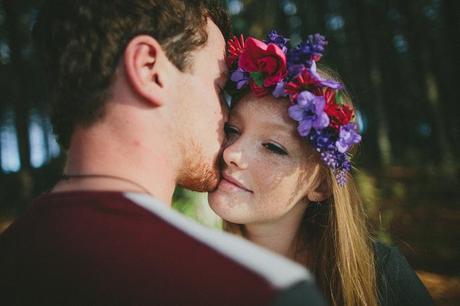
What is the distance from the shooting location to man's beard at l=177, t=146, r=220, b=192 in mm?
2199

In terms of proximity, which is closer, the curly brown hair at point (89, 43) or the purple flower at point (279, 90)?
the curly brown hair at point (89, 43)

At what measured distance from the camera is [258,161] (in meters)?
2.66

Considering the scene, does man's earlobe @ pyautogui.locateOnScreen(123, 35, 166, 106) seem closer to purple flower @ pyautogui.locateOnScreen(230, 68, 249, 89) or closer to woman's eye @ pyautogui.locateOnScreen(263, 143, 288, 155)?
purple flower @ pyautogui.locateOnScreen(230, 68, 249, 89)

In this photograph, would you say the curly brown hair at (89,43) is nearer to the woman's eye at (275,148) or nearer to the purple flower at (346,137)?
the woman's eye at (275,148)

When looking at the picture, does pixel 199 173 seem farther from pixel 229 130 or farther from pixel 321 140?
pixel 321 140

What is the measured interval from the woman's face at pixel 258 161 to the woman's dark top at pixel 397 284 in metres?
1.10

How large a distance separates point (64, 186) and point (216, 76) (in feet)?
4.01

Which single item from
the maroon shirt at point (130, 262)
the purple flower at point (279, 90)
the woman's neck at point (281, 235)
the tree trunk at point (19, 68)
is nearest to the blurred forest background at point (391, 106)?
the tree trunk at point (19, 68)

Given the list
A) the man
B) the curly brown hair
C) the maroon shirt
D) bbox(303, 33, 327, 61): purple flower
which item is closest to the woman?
bbox(303, 33, 327, 61): purple flower

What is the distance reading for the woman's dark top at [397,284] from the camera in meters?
2.92

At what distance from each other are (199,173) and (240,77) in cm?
77

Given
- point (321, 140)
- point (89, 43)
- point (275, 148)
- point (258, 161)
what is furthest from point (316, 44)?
point (89, 43)

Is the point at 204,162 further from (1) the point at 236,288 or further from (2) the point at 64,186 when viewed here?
(1) the point at 236,288

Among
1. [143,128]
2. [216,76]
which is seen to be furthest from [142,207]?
[216,76]
